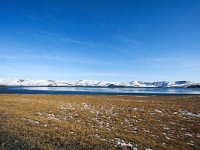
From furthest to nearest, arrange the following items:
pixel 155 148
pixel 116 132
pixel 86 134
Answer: pixel 116 132, pixel 86 134, pixel 155 148

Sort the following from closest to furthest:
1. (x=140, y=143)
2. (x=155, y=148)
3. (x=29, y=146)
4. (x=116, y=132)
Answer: (x=29, y=146) → (x=155, y=148) → (x=140, y=143) → (x=116, y=132)

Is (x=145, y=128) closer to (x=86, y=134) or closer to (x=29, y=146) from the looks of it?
(x=86, y=134)

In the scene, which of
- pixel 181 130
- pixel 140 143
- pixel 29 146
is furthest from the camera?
pixel 181 130

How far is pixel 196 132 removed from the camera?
1453cm

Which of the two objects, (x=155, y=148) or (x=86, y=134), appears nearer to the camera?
(x=155, y=148)

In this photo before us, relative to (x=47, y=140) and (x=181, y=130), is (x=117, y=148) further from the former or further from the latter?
(x=181, y=130)

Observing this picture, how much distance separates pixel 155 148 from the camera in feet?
34.8

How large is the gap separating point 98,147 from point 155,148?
3341 millimetres

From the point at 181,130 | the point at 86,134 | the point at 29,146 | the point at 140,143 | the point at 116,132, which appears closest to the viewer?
the point at 29,146

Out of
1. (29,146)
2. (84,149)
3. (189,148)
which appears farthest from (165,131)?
(29,146)

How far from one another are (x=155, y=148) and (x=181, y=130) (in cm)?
566

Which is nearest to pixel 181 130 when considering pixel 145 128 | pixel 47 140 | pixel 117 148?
pixel 145 128

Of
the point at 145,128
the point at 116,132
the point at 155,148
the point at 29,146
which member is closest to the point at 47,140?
the point at 29,146

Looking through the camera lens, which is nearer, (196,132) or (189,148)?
(189,148)
